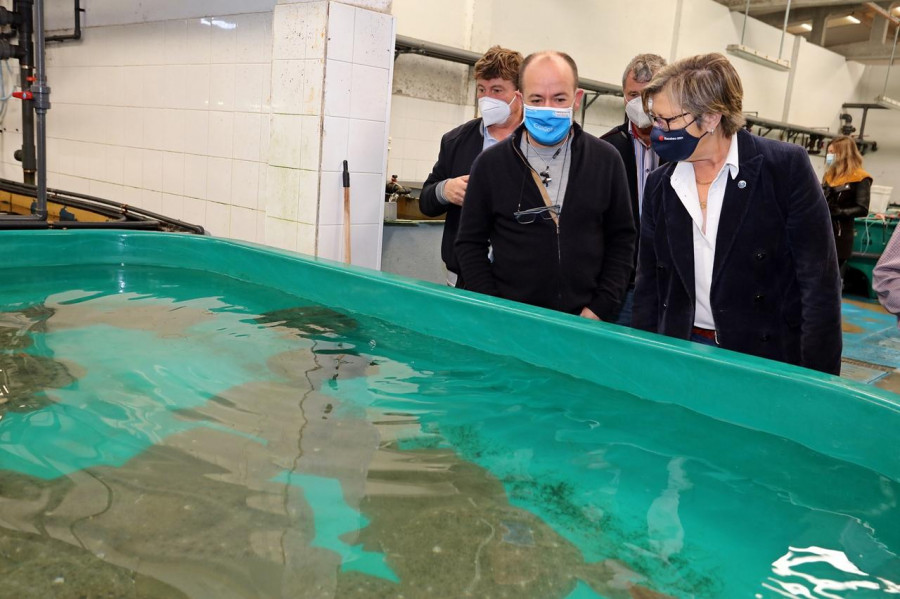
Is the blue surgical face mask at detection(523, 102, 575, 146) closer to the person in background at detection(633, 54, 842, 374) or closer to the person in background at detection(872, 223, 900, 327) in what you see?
the person in background at detection(633, 54, 842, 374)

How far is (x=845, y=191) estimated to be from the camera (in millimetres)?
5773

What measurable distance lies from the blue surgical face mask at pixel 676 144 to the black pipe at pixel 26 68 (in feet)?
18.2

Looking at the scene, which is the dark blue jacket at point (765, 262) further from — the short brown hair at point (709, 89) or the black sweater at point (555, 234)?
the black sweater at point (555, 234)

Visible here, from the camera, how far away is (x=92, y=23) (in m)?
5.09

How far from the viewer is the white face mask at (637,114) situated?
235 cm

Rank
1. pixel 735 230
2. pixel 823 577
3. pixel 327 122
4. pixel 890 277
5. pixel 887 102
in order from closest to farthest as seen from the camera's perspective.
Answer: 1. pixel 823 577
2. pixel 890 277
3. pixel 735 230
4. pixel 327 122
5. pixel 887 102

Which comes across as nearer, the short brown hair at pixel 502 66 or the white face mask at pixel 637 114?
the white face mask at pixel 637 114

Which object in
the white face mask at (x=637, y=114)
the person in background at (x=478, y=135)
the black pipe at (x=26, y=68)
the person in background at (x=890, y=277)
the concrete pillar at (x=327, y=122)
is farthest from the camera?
the black pipe at (x=26, y=68)

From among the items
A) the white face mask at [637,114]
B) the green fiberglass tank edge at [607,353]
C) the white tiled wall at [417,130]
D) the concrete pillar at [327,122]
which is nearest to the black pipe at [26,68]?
the white tiled wall at [417,130]

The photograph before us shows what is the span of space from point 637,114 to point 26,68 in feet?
17.9

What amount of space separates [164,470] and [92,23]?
16.3 ft

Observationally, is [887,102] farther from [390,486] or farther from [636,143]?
[390,486]

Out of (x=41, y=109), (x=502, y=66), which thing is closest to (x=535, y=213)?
(x=502, y=66)

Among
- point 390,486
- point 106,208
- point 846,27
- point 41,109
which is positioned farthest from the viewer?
point 846,27
